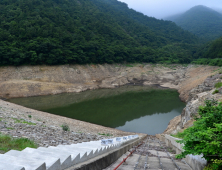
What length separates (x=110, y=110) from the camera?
2878 centimetres

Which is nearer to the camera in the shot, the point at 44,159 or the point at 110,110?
the point at 44,159

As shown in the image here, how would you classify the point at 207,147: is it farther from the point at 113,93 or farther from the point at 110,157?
the point at 113,93

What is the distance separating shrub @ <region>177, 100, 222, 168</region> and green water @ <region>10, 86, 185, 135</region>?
17.7m

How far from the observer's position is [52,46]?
137 feet

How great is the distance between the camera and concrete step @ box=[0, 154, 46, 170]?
85.4 inches

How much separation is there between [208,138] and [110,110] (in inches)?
1018

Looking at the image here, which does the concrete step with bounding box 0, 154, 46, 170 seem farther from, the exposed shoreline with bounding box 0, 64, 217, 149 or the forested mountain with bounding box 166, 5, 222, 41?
the forested mountain with bounding box 166, 5, 222, 41

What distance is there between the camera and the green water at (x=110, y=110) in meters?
23.0

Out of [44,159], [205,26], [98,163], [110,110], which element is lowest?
[110,110]

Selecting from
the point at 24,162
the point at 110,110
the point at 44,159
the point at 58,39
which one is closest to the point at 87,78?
the point at 58,39

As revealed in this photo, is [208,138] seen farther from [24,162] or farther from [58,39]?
[58,39]

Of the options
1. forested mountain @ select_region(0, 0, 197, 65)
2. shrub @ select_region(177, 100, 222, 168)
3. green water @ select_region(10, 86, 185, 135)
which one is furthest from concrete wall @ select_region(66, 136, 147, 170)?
forested mountain @ select_region(0, 0, 197, 65)

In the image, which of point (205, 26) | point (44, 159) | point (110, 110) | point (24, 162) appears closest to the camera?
point (24, 162)

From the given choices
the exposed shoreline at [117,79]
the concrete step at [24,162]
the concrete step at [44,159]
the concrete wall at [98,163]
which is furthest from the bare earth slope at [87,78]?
the concrete step at [24,162]
